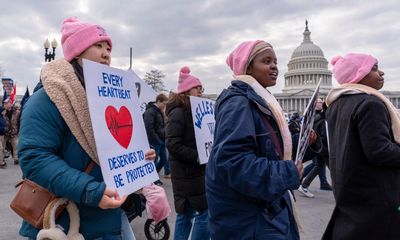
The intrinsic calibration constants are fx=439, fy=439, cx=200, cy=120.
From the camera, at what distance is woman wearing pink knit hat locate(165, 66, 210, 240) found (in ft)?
12.9

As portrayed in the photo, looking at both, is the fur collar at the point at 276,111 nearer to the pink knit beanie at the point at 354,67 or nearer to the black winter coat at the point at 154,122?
the pink knit beanie at the point at 354,67

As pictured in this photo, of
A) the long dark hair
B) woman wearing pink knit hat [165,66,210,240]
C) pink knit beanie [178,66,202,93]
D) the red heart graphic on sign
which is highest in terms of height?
pink knit beanie [178,66,202,93]

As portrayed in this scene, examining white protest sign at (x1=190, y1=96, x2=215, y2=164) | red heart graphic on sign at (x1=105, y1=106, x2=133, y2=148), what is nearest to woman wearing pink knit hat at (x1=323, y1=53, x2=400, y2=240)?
white protest sign at (x1=190, y1=96, x2=215, y2=164)

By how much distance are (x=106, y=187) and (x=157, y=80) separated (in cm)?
5942

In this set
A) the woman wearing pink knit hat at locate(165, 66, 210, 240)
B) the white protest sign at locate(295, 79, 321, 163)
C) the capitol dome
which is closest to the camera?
the white protest sign at locate(295, 79, 321, 163)

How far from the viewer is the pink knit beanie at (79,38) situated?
2137 millimetres

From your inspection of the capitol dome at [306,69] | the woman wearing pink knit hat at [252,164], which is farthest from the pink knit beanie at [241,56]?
the capitol dome at [306,69]

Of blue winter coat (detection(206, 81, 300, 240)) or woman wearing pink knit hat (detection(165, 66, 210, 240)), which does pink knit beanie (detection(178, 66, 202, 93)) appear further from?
blue winter coat (detection(206, 81, 300, 240))

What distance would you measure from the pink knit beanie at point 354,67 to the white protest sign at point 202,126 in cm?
132

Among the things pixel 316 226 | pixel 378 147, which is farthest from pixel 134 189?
pixel 316 226

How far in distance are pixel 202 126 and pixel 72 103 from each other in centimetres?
223

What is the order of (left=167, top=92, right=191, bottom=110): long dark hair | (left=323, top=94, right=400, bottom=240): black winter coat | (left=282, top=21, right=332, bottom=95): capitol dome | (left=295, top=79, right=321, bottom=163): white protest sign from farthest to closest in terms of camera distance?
1. (left=282, top=21, right=332, bottom=95): capitol dome
2. (left=167, top=92, right=191, bottom=110): long dark hair
3. (left=323, top=94, right=400, bottom=240): black winter coat
4. (left=295, top=79, right=321, bottom=163): white protest sign

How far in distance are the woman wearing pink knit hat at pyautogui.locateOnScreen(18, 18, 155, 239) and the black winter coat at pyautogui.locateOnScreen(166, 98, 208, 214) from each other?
1.78 m

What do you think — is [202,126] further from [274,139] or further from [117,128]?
[117,128]
